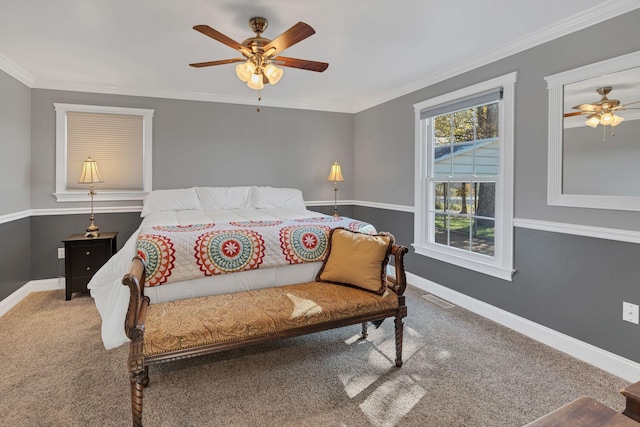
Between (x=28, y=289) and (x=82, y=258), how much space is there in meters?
0.80

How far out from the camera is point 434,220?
3.91 m

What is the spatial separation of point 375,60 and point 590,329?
9.14 ft

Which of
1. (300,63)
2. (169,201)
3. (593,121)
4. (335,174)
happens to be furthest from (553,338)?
(169,201)

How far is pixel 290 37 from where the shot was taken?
6.98 ft

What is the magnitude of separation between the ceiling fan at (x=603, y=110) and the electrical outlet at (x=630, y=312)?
1.18 m

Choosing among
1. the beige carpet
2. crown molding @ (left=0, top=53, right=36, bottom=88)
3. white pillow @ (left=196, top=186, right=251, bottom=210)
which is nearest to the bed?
the beige carpet

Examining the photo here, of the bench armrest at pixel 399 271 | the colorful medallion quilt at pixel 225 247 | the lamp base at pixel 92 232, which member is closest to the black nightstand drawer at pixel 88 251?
the lamp base at pixel 92 232

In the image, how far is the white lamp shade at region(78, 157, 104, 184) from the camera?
149 inches

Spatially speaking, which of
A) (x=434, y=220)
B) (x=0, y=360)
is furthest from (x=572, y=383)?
(x=0, y=360)

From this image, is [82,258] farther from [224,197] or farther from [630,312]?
[630,312]

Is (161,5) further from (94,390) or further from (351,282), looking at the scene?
(94,390)

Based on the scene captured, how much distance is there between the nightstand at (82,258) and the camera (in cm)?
362

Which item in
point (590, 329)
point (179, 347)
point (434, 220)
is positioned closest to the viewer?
point (179, 347)

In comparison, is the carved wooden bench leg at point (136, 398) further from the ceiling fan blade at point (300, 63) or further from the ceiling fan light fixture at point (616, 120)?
the ceiling fan light fixture at point (616, 120)
